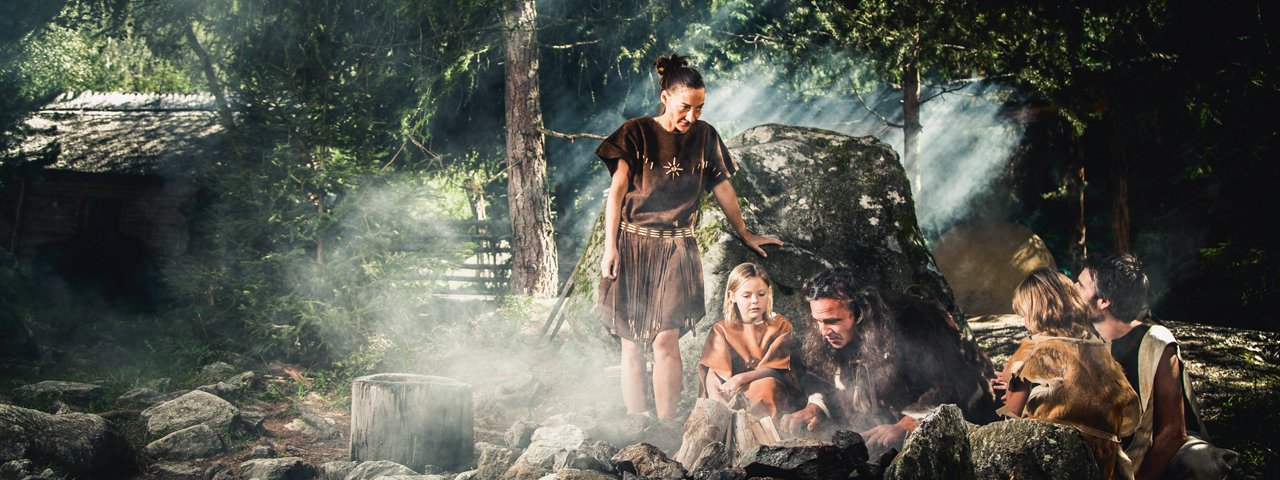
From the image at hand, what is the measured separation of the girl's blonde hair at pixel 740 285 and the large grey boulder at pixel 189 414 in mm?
3622

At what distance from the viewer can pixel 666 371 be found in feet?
16.5

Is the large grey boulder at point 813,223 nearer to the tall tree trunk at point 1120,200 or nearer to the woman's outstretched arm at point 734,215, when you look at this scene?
the woman's outstretched arm at point 734,215

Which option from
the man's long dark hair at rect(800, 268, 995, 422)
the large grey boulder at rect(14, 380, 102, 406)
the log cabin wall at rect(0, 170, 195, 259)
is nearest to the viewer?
the man's long dark hair at rect(800, 268, 995, 422)

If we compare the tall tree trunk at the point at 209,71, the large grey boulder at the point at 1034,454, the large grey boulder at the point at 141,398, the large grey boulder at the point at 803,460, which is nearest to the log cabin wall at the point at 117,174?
the tall tree trunk at the point at 209,71

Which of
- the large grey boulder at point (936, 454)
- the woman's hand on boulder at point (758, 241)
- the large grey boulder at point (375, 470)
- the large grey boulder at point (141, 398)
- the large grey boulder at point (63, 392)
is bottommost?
the large grey boulder at point (375, 470)

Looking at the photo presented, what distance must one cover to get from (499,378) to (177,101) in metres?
12.2

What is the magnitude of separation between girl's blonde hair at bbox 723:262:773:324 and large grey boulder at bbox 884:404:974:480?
4.17ft

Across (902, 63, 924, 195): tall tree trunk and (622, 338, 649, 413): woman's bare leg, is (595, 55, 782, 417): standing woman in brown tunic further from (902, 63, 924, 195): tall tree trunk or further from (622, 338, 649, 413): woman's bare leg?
(902, 63, 924, 195): tall tree trunk

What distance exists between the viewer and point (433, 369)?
789 centimetres

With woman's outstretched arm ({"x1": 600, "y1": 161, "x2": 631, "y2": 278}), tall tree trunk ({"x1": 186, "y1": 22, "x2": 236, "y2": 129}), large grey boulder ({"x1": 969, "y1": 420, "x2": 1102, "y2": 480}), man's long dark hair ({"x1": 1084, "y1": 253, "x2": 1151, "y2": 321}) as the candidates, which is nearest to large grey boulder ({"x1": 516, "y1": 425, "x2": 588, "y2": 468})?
woman's outstretched arm ({"x1": 600, "y1": 161, "x2": 631, "y2": 278})

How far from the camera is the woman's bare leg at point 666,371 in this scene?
198 inches

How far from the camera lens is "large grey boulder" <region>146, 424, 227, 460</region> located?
5508 millimetres

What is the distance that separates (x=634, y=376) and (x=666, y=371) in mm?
198

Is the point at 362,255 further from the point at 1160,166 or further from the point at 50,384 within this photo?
the point at 1160,166
